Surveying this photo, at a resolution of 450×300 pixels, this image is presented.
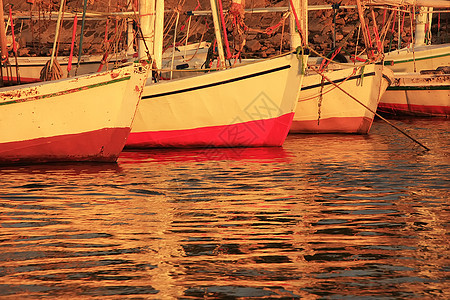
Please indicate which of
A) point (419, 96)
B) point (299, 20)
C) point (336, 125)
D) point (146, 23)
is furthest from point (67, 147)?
point (419, 96)

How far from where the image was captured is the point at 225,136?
18.2 m

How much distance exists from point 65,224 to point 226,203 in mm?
2316

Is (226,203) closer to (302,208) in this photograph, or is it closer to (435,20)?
(302,208)

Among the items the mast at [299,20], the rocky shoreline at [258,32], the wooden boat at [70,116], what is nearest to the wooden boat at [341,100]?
the mast at [299,20]

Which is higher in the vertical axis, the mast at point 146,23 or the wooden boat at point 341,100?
the mast at point 146,23

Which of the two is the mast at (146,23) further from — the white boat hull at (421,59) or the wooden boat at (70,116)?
the white boat hull at (421,59)

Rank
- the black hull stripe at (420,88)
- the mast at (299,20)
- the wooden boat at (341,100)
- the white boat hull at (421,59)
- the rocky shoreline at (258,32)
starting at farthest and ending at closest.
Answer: the rocky shoreline at (258,32)
the white boat hull at (421,59)
the black hull stripe at (420,88)
the wooden boat at (341,100)
the mast at (299,20)

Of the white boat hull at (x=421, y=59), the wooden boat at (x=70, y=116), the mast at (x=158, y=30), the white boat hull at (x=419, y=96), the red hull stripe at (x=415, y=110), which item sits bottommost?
the red hull stripe at (x=415, y=110)

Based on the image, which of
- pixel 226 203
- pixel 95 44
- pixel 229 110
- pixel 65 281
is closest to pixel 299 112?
pixel 229 110

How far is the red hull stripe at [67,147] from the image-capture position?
15562 millimetres

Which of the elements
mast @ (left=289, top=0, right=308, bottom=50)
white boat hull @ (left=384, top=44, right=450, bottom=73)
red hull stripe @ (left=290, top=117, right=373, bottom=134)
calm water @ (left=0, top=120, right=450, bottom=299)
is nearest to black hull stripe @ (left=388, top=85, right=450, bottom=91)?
white boat hull @ (left=384, top=44, right=450, bottom=73)

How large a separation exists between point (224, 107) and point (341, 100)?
4496 millimetres

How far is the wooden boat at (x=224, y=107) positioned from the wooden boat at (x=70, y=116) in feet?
7.10

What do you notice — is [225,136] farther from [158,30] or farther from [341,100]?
[341,100]
